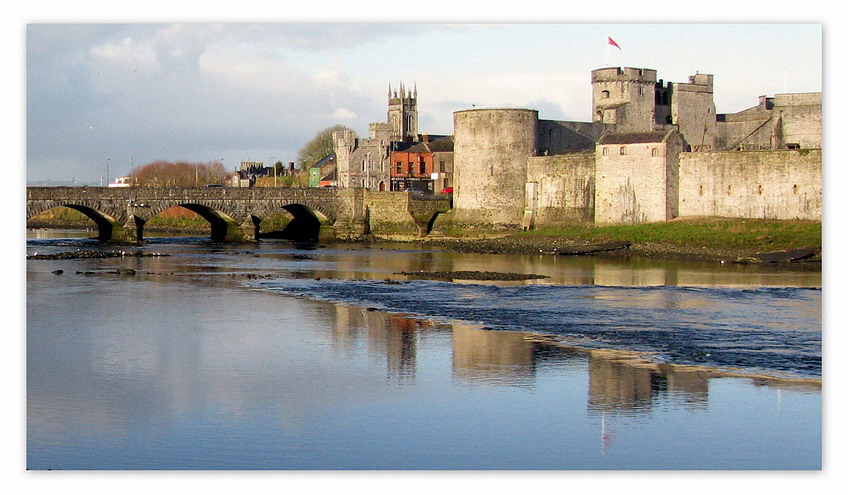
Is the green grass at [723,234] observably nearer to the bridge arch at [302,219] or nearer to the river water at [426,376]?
the river water at [426,376]

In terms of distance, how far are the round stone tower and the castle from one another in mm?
40

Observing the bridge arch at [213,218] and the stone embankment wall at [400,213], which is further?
the stone embankment wall at [400,213]

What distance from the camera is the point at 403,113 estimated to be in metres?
83.6

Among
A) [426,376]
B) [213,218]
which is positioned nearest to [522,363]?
[426,376]

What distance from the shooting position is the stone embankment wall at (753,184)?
3638cm

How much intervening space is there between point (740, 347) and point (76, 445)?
9631mm

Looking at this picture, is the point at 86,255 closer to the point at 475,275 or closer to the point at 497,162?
the point at 475,275

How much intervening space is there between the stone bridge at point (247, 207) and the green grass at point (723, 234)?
10.7 metres

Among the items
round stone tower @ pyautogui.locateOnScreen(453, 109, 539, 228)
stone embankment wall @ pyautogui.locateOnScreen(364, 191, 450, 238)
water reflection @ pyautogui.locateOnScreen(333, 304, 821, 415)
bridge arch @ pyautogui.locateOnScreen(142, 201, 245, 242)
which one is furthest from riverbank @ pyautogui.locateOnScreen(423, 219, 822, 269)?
water reflection @ pyautogui.locateOnScreen(333, 304, 821, 415)

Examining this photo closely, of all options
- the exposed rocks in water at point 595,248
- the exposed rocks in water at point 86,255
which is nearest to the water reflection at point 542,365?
the exposed rocks in water at point 595,248

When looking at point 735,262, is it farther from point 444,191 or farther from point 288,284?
point 444,191

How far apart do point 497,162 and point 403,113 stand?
125ft

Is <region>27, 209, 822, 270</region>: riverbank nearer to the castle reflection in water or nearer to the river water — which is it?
the river water

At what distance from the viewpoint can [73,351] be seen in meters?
16.6
